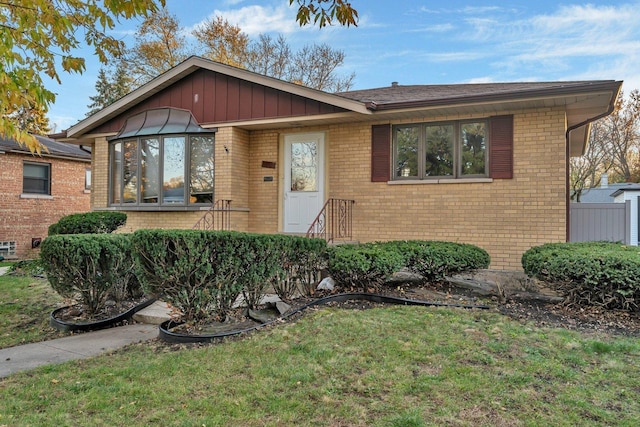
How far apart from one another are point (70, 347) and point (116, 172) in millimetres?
7287

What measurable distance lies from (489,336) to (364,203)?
16.4 feet

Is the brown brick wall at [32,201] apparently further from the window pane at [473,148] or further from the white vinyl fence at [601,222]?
the white vinyl fence at [601,222]

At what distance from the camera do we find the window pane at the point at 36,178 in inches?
640

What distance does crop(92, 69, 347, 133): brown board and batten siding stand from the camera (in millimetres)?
9245

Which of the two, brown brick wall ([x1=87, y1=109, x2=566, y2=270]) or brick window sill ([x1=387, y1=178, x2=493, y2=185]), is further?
brick window sill ([x1=387, y1=178, x2=493, y2=185])

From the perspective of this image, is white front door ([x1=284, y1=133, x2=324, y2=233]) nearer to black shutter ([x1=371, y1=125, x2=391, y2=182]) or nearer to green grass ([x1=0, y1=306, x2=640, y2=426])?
black shutter ([x1=371, y1=125, x2=391, y2=182])

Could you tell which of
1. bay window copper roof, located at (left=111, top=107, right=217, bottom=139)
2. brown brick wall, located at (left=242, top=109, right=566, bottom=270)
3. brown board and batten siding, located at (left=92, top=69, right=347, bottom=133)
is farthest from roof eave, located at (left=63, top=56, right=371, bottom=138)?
brown brick wall, located at (left=242, top=109, right=566, bottom=270)

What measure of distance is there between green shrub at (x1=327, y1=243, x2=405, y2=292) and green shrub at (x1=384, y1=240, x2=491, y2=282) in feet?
0.83

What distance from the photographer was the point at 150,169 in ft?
34.6

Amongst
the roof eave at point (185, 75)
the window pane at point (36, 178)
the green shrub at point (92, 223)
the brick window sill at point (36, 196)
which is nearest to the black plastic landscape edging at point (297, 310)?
the roof eave at point (185, 75)

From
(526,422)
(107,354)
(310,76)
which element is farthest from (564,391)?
(310,76)

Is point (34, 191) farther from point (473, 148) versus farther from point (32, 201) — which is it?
point (473, 148)

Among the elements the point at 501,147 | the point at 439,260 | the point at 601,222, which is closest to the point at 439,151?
the point at 501,147

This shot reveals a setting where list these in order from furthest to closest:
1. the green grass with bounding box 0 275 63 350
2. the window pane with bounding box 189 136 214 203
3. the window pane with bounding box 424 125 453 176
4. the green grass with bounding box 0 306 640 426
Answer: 1. the window pane with bounding box 189 136 214 203
2. the window pane with bounding box 424 125 453 176
3. the green grass with bounding box 0 275 63 350
4. the green grass with bounding box 0 306 640 426
